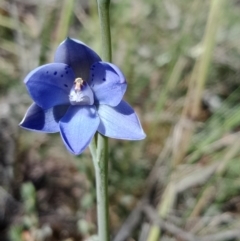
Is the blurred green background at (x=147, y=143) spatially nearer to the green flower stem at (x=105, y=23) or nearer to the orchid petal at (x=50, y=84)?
the orchid petal at (x=50, y=84)

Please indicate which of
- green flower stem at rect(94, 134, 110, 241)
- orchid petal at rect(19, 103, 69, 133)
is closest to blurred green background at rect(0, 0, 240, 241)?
green flower stem at rect(94, 134, 110, 241)

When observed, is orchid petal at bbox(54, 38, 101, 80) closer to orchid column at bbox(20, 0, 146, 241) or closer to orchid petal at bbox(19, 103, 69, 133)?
orchid column at bbox(20, 0, 146, 241)

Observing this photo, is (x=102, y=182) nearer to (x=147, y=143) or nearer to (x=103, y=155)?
(x=103, y=155)

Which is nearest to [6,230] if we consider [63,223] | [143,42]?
[63,223]

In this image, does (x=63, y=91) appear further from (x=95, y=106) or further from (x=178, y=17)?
(x=178, y=17)

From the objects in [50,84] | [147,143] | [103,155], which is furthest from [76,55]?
[147,143]

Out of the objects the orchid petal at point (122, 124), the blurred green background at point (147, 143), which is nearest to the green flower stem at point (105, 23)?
the orchid petal at point (122, 124)
